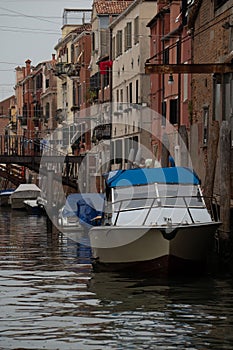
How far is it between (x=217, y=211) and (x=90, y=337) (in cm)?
816

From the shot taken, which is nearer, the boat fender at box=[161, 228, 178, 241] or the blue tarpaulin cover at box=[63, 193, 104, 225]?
the boat fender at box=[161, 228, 178, 241]

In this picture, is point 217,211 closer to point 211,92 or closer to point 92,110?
point 211,92

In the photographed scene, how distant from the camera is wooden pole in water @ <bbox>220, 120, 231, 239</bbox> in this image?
19.6m

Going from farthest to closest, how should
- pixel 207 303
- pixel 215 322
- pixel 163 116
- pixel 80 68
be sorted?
pixel 80 68 < pixel 163 116 < pixel 207 303 < pixel 215 322

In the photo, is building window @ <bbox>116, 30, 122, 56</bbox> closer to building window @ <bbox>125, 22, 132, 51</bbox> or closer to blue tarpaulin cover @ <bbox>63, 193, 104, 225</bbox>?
building window @ <bbox>125, 22, 132, 51</bbox>

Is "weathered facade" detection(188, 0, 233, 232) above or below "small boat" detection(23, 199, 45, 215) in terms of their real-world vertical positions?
above

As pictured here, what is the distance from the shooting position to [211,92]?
2745cm

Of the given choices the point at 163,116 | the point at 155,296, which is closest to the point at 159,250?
the point at 155,296

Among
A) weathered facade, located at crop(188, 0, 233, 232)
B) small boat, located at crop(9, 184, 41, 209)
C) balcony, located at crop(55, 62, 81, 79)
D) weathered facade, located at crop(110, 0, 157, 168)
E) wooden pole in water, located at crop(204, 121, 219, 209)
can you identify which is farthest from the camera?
balcony, located at crop(55, 62, 81, 79)

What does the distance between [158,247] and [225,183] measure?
239 centimetres

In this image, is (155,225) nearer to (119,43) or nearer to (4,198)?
(119,43)

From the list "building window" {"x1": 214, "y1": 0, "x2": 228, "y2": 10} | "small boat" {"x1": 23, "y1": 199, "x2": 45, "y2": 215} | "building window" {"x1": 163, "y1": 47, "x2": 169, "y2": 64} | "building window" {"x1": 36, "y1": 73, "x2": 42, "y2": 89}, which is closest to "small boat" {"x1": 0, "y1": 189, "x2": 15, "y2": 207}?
"small boat" {"x1": 23, "y1": 199, "x2": 45, "y2": 215}

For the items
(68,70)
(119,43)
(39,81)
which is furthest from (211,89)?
(39,81)

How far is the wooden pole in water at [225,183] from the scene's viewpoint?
19641mm
